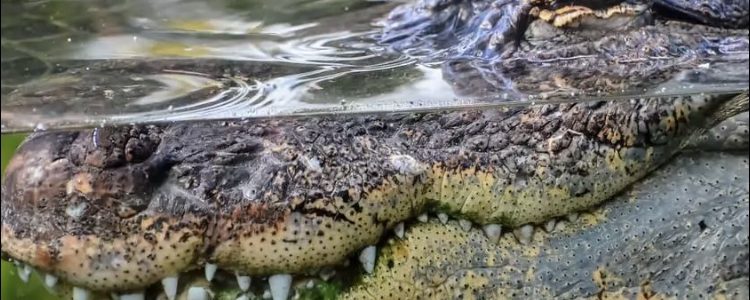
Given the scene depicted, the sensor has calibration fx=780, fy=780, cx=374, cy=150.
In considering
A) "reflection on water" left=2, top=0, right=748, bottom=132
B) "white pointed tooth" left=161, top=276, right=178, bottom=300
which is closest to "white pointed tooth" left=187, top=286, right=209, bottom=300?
"white pointed tooth" left=161, top=276, right=178, bottom=300

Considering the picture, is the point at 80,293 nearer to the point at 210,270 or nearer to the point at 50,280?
the point at 50,280

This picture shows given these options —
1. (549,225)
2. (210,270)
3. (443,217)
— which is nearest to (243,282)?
(210,270)

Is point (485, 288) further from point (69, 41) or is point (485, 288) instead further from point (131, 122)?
point (69, 41)

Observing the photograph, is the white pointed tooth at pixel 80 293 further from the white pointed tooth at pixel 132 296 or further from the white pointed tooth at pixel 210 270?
the white pointed tooth at pixel 210 270

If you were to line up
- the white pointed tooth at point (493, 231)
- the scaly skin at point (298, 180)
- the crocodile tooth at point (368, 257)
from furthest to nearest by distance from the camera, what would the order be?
the white pointed tooth at point (493, 231), the crocodile tooth at point (368, 257), the scaly skin at point (298, 180)

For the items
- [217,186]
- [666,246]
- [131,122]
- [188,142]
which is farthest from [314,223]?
[666,246]

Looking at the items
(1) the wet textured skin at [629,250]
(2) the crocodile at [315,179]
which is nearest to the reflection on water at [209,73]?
(2) the crocodile at [315,179]
